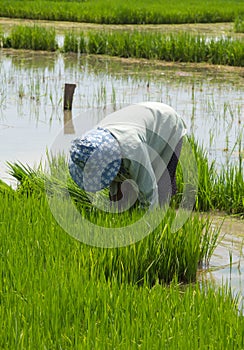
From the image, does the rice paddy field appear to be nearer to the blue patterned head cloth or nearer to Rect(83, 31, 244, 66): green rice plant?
the blue patterned head cloth

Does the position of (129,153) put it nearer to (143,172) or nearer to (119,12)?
(143,172)

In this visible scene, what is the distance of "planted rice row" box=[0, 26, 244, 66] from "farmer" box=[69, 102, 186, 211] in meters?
6.83

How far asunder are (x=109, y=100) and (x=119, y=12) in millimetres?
8737

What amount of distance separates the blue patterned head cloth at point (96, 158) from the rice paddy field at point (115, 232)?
0.23 meters

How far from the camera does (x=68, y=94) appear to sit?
7.28 metres

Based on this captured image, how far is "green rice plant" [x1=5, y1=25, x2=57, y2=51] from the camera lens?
475 inches

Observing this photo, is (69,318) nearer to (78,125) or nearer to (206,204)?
(206,204)

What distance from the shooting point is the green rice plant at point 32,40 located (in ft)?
39.6

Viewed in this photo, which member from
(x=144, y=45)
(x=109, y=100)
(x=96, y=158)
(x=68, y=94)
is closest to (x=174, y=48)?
(x=144, y=45)

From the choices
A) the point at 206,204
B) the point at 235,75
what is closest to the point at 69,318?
the point at 206,204

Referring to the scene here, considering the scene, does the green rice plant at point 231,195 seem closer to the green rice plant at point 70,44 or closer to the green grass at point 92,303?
the green grass at point 92,303

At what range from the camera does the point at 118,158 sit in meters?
3.34

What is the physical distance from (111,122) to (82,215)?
17.7 inches

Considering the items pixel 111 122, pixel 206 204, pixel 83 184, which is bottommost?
pixel 206 204
